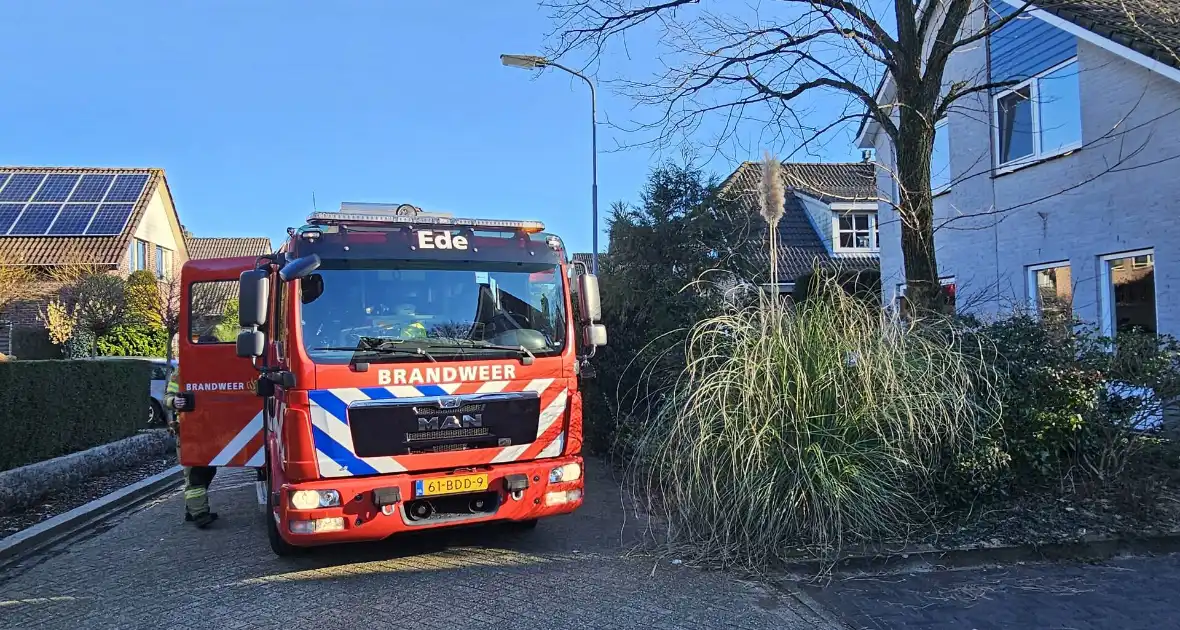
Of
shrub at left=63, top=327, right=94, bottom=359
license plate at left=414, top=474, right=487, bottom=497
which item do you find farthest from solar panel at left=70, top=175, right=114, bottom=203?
license plate at left=414, top=474, right=487, bottom=497

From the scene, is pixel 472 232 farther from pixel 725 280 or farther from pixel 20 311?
pixel 20 311

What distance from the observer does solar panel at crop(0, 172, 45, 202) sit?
25.4 m

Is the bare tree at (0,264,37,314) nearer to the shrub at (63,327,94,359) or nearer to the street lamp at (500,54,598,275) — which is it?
the shrub at (63,327,94,359)

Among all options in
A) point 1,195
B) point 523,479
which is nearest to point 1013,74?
point 523,479

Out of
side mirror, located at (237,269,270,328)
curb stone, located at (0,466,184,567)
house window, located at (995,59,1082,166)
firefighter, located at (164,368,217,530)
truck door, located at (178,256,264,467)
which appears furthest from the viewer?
house window, located at (995,59,1082,166)

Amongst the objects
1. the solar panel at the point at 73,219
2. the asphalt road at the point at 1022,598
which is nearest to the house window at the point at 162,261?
the solar panel at the point at 73,219

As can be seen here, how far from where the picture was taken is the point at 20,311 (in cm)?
2364

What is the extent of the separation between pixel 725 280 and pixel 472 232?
11.9 feet

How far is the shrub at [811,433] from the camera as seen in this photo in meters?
5.08

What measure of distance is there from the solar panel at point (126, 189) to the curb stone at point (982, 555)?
2783cm

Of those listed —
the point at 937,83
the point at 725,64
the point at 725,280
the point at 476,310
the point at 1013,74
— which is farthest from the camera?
the point at 1013,74

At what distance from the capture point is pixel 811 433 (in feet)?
17.0

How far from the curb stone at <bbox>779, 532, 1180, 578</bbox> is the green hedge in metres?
8.21

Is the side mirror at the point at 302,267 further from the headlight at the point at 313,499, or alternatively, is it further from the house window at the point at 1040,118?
the house window at the point at 1040,118
